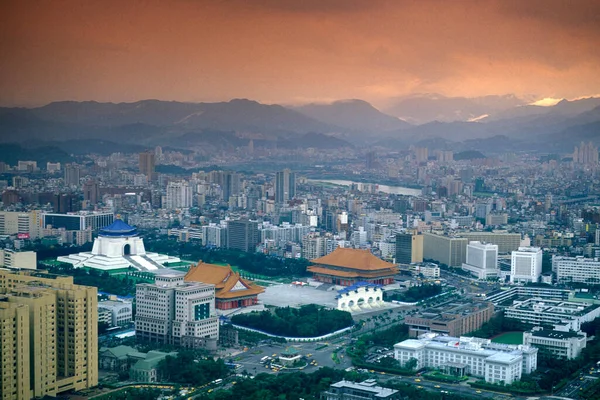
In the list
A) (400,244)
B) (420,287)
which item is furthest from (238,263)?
(420,287)

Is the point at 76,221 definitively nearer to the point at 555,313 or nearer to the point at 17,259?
the point at 17,259

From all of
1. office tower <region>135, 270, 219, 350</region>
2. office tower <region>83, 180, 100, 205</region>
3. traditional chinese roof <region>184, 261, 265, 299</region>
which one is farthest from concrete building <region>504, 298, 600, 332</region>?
office tower <region>83, 180, 100, 205</region>

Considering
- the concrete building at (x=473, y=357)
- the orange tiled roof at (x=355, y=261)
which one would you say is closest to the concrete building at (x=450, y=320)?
the concrete building at (x=473, y=357)

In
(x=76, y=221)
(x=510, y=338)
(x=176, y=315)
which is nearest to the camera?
(x=176, y=315)

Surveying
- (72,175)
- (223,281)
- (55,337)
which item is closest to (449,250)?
(223,281)

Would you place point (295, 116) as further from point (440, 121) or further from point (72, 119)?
point (72, 119)
